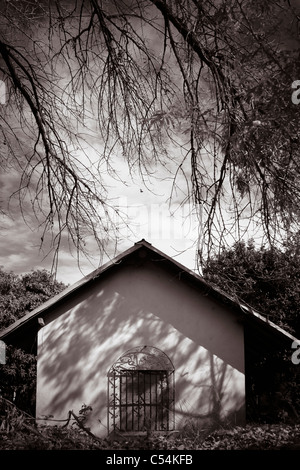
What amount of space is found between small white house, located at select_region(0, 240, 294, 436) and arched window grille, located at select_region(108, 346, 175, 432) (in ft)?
0.08

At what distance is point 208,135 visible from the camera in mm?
3496

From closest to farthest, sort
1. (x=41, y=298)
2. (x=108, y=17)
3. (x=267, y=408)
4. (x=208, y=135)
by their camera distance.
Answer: (x=208, y=135) → (x=108, y=17) → (x=267, y=408) → (x=41, y=298)

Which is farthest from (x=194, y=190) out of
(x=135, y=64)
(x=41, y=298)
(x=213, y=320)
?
(x=41, y=298)

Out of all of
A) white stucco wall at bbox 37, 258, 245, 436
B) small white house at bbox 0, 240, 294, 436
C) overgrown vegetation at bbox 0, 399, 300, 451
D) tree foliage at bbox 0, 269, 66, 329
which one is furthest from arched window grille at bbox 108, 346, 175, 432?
tree foliage at bbox 0, 269, 66, 329

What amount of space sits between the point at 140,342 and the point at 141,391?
1.22 meters

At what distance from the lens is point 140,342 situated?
10727mm

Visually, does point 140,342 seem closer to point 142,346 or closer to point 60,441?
point 142,346

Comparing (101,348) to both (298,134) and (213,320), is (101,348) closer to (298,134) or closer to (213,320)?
(213,320)

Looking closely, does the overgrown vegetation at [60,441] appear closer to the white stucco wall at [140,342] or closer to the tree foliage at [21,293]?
the white stucco wall at [140,342]

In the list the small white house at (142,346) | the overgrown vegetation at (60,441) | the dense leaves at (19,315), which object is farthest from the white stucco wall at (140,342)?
the dense leaves at (19,315)

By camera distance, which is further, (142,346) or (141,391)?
(142,346)

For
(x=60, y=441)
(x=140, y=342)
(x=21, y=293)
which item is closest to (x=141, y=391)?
(x=140, y=342)

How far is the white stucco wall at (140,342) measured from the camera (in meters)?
10.1

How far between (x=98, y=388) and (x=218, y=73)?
333 inches
